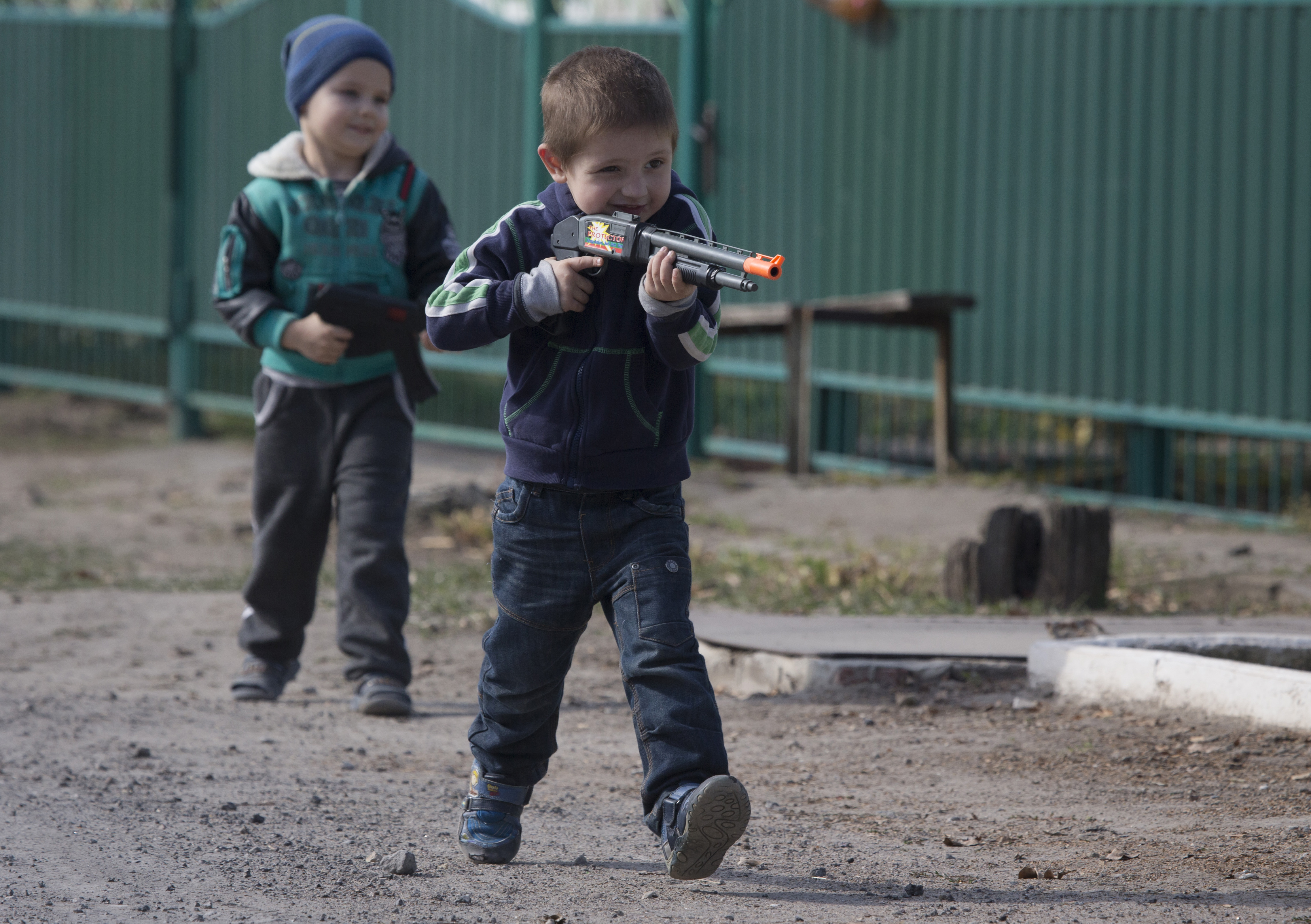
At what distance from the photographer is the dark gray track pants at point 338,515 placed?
416 cm

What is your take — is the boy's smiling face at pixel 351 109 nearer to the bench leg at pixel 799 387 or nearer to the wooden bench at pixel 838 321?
the wooden bench at pixel 838 321

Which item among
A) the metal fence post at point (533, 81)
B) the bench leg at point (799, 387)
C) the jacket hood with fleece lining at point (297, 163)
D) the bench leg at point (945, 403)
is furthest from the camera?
the metal fence post at point (533, 81)

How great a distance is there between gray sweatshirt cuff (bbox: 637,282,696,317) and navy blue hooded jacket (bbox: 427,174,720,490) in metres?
0.06

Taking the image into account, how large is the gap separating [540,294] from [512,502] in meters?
0.41

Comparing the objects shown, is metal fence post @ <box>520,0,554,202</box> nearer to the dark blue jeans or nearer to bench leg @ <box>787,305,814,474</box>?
bench leg @ <box>787,305,814,474</box>

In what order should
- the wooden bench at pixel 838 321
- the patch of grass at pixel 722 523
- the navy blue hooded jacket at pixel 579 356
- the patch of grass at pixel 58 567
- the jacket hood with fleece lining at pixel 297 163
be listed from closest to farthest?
the navy blue hooded jacket at pixel 579 356 → the jacket hood with fleece lining at pixel 297 163 → the patch of grass at pixel 58 567 → the patch of grass at pixel 722 523 → the wooden bench at pixel 838 321

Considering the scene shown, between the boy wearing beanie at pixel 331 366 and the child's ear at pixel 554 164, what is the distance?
4.65 feet

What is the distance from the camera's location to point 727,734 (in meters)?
3.95

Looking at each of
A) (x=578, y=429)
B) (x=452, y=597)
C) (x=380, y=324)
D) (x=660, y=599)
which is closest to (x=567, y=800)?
(x=660, y=599)

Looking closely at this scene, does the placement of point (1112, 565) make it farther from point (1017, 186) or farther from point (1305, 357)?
point (1017, 186)

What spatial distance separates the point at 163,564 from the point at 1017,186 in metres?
4.30

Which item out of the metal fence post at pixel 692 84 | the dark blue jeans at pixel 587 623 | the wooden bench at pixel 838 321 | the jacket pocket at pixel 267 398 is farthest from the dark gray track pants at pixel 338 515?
the metal fence post at pixel 692 84

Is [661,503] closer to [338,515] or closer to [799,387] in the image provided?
[338,515]

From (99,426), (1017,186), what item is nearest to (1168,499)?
(1017,186)
